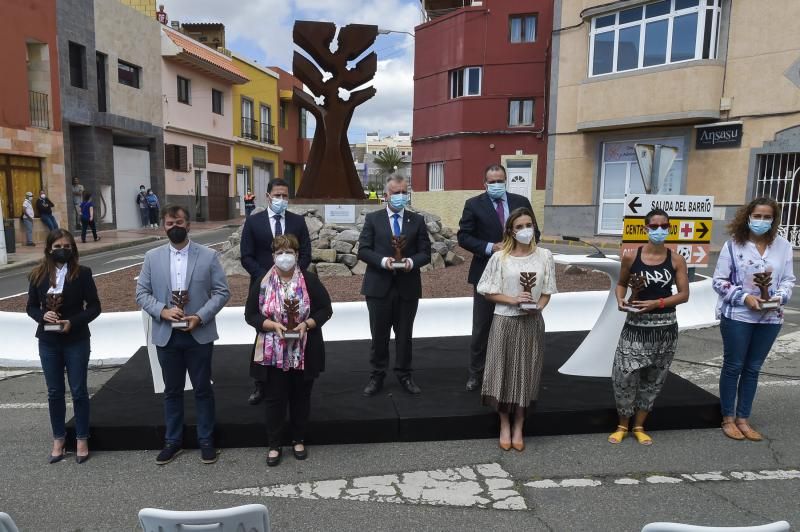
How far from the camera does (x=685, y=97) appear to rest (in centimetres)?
1666

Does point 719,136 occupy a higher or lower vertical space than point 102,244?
higher

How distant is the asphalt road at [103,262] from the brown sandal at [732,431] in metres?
10.9

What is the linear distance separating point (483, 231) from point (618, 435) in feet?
6.60

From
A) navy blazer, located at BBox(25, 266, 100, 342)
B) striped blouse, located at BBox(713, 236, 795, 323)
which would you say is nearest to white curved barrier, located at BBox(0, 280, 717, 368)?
navy blazer, located at BBox(25, 266, 100, 342)

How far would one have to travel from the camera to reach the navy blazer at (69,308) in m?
3.94

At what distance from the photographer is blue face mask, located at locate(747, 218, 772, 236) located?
4.22 meters

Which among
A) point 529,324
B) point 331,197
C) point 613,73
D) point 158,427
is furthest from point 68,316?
point 613,73

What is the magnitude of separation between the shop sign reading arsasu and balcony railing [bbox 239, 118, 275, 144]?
2417cm

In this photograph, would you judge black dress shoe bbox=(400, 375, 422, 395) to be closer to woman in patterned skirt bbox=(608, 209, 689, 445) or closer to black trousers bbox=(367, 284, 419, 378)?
black trousers bbox=(367, 284, 419, 378)

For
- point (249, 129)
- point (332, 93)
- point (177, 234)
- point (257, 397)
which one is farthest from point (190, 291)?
point (249, 129)

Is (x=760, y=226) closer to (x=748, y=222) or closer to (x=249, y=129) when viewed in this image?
(x=748, y=222)

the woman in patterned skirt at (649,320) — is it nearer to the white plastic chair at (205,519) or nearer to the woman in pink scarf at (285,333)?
the woman in pink scarf at (285,333)

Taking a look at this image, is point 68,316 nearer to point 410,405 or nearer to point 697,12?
point 410,405

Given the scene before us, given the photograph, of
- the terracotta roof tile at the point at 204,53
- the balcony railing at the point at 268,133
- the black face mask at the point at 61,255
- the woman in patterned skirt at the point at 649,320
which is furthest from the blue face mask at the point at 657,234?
the balcony railing at the point at 268,133
